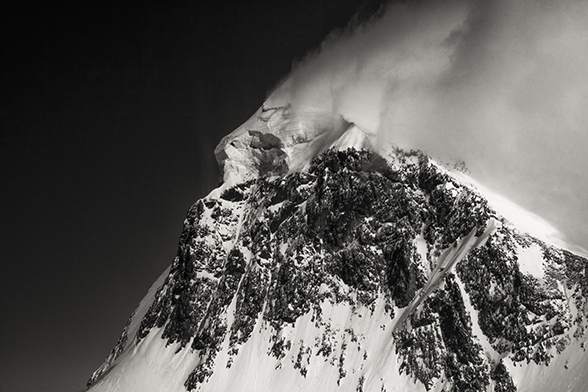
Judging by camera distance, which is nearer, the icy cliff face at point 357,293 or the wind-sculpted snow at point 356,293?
the icy cliff face at point 357,293

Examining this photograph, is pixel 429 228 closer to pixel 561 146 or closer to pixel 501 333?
pixel 501 333

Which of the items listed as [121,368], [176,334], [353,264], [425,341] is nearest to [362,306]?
[353,264]

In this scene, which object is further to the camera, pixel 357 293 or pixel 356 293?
pixel 356 293

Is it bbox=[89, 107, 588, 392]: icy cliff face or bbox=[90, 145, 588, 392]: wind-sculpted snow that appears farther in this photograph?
bbox=[90, 145, 588, 392]: wind-sculpted snow
